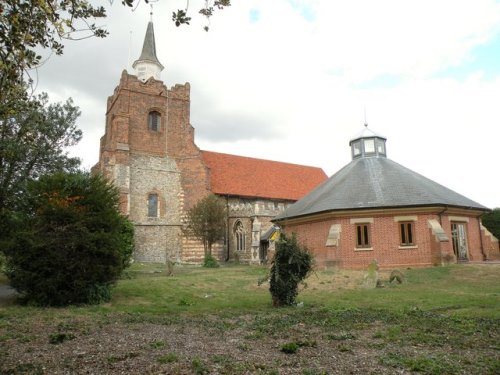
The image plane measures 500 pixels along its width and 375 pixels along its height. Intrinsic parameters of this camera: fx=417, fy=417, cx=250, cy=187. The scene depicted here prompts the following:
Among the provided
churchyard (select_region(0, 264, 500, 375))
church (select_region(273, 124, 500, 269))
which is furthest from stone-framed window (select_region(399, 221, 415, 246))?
churchyard (select_region(0, 264, 500, 375))

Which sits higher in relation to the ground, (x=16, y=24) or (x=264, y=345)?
Result: (x=16, y=24)

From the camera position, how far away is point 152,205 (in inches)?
1414

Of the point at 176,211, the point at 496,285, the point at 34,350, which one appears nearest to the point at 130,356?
the point at 34,350

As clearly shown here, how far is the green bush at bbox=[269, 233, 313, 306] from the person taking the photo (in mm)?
11875

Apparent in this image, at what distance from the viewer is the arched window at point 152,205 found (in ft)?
117

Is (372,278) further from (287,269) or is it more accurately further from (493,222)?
(493,222)

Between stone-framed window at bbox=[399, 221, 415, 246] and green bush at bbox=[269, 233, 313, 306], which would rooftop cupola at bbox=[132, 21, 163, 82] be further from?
Result: green bush at bbox=[269, 233, 313, 306]

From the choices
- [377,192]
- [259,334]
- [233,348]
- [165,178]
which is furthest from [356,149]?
[233,348]

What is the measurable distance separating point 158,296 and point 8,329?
A: 613 cm

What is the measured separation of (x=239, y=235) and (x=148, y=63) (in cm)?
1846

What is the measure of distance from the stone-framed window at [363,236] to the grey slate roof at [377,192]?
115 centimetres

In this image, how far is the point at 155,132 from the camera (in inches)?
1468

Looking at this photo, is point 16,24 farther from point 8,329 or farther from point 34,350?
point 8,329

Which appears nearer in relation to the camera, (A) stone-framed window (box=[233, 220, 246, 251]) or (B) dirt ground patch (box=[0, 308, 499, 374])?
(B) dirt ground patch (box=[0, 308, 499, 374])
